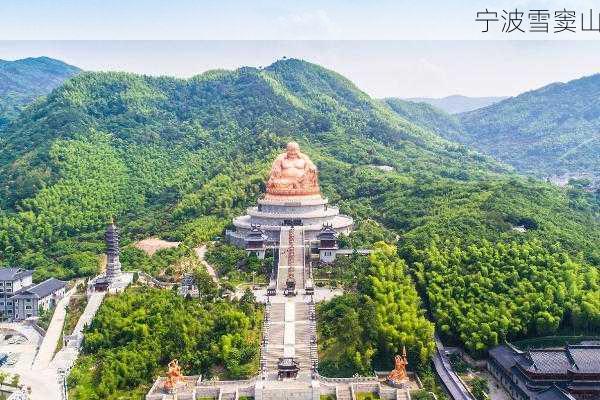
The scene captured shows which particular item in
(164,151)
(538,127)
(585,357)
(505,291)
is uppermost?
(538,127)

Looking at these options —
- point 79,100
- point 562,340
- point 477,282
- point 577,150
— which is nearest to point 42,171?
point 79,100

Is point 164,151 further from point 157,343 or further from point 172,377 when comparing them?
point 172,377

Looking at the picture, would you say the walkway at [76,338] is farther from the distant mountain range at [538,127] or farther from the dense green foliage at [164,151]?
the distant mountain range at [538,127]

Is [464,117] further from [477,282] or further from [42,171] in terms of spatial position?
[477,282]

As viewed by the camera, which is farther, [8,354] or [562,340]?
[8,354]

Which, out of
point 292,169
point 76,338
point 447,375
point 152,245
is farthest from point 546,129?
point 76,338

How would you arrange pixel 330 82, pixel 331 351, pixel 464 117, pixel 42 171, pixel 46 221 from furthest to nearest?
pixel 464 117, pixel 330 82, pixel 42 171, pixel 46 221, pixel 331 351

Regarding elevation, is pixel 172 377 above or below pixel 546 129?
below
